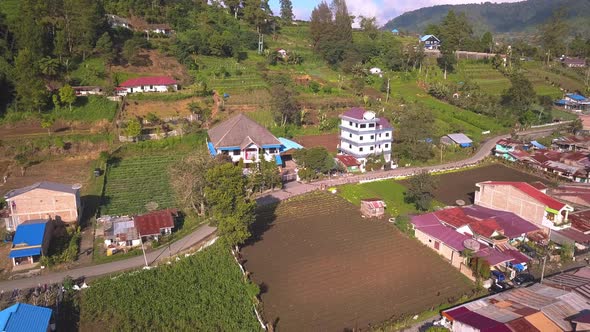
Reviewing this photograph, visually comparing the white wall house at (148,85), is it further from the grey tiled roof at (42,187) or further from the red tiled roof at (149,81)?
the grey tiled roof at (42,187)

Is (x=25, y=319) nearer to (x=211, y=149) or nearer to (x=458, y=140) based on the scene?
(x=211, y=149)

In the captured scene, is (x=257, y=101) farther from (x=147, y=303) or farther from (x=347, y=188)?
(x=147, y=303)

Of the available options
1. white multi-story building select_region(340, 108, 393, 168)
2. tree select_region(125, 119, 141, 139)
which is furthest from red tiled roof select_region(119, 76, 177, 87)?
white multi-story building select_region(340, 108, 393, 168)

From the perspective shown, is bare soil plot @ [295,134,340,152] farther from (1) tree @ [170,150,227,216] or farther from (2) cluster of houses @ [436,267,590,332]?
(2) cluster of houses @ [436,267,590,332]

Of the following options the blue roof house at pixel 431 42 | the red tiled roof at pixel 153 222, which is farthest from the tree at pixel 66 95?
the blue roof house at pixel 431 42

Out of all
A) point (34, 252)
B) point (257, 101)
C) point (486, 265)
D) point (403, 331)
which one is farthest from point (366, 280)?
point (257, 101)

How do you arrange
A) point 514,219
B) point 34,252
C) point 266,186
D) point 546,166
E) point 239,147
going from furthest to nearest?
point 546,166, point 239,147, point 266,186, point 514,219, point 34,252
